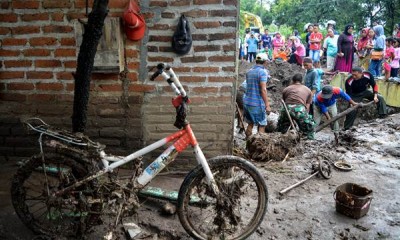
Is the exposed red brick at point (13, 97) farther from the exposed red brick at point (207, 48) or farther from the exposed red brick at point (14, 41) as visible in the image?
the exposed red brick at point (207, 48)

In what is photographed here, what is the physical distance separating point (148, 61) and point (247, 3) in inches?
1677

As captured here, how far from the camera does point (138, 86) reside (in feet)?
13.4

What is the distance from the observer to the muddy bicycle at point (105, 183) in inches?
114

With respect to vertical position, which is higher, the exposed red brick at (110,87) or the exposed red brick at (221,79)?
the exposed red brick at (221,79)

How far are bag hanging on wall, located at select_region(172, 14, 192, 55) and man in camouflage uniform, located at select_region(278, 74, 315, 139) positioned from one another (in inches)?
155

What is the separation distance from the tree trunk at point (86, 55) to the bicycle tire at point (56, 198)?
1.36 feet

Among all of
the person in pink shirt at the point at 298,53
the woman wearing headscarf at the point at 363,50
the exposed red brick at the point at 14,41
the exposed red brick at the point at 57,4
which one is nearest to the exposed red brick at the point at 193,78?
the exposed red brick at the point at 57,4

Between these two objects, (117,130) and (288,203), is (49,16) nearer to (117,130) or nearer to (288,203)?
(117,130)

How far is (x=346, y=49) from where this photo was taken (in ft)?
39.7

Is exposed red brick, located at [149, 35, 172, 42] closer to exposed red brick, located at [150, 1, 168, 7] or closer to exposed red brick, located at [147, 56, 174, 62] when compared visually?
exposed red brick, located at [147, 56, 174, 62]

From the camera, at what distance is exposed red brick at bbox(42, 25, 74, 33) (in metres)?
3.93

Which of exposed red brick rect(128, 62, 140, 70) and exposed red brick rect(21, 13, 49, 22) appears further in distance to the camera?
exposed red brick rect(128, 62, 140, 70)

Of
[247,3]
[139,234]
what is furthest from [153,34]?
[247,3]

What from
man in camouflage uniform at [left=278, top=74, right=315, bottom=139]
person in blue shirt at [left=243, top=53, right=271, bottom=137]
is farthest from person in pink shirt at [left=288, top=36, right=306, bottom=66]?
person in blue shirt at [left=243, top=53, right=271, bottom=137]
